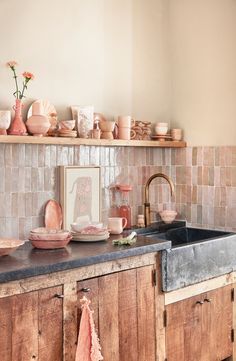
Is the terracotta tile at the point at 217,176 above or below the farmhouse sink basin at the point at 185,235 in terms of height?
above

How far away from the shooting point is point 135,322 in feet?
8.39

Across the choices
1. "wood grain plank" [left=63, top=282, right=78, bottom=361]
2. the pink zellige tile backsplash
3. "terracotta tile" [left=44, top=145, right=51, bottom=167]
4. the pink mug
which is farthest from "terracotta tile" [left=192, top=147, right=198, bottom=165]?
"wood grain plank" [left=63, top=282, right=78, bottom=361]

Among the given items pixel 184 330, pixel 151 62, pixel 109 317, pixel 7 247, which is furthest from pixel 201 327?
pixel 151 62

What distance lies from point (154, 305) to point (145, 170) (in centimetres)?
117

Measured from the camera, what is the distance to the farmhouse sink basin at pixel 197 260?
2.69m

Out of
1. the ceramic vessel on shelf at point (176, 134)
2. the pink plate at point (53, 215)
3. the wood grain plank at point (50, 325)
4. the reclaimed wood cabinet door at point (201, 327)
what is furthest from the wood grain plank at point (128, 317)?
the ceramic vessel on shelf at point (176, 134)

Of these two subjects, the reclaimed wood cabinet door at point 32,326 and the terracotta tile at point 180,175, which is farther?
the terracotta tile at point 180,175

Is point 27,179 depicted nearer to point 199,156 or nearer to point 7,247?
point 7,247

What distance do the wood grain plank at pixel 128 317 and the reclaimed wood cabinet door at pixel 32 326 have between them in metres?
0.39

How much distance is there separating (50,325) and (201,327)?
3.67ft

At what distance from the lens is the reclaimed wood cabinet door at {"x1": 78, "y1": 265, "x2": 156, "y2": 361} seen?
238cm

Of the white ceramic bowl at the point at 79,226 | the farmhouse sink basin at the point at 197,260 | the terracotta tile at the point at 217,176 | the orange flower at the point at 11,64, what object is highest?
the orange flower at the point at 11,64

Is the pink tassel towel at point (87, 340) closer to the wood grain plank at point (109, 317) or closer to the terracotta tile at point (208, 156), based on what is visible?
the wood grain plank at point (109, 317)

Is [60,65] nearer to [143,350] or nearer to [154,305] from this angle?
[154,305]
